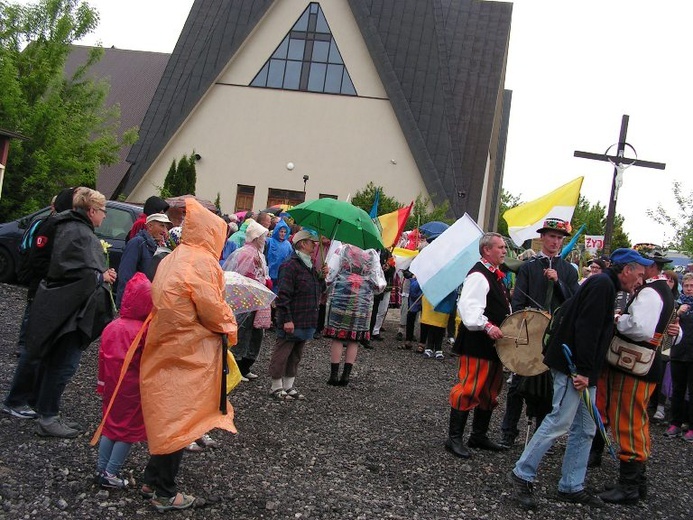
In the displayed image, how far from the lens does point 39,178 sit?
16.3 metres

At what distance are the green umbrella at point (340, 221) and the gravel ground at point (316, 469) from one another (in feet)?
5.72

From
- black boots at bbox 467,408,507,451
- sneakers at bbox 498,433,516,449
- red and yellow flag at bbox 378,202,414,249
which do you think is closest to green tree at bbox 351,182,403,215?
red and yellow flag at bbox 378,202,414,249

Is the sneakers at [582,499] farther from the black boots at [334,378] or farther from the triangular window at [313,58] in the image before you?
the triangular window at [313,58]

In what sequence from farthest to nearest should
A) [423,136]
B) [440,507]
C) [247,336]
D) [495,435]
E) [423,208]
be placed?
[423,136] → [423,208] → [247,336] → [495,435] → [440,507]

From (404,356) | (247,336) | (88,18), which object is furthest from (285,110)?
(247,336)

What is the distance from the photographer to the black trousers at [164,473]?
4660mm

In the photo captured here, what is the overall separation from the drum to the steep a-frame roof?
2105cm

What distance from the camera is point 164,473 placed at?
4.66 metres

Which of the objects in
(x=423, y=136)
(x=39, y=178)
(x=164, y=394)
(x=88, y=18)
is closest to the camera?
(x=164, y=394)

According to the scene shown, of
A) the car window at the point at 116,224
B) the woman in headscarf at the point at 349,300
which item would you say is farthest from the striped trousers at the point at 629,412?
the car window at the point at 116,224

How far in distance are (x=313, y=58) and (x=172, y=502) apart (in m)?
26.0

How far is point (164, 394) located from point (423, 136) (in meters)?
25.2

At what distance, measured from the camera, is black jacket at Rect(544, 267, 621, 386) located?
548 cm

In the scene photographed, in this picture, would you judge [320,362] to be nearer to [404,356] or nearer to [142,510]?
[404,356]
